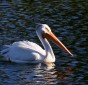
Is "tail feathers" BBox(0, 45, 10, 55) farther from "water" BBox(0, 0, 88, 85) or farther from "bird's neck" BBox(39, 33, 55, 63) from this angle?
"bird's neck" BBox(39, 33, 55, 63)

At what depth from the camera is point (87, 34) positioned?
21828 mm

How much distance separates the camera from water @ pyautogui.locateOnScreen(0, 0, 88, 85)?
16.9 meters

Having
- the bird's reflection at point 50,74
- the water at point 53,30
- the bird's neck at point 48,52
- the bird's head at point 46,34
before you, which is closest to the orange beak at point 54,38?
the bird's head at point 46,34

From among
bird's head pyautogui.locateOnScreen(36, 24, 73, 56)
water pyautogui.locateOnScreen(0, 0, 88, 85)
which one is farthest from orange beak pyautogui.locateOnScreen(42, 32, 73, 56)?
water pyautogui.locateOnScreen(0, 0, 88, 85)

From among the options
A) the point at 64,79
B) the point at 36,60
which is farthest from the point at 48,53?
the point at 64,79

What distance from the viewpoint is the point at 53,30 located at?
886 inches

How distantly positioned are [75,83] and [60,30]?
249 inches

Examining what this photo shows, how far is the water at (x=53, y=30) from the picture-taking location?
16.9 meters

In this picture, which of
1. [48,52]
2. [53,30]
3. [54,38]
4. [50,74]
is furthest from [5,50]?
[53,30]

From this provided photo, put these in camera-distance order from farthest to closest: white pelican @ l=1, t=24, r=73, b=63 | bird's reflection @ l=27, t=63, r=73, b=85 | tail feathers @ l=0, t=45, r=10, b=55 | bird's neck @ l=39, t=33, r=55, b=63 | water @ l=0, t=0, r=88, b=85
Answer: tail feathers @ l=0, t=45, r=10, b=55, bird's neck @ l=39, t=33, r=55, b=63, white pelican @ l=1, t=24, r=73, b=63, water @ l=0, t=0, r=88, b=85, bird's reflection @ l=27, t=63, r=73, b=85

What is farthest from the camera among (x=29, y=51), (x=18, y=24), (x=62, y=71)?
(x=18, y=24)

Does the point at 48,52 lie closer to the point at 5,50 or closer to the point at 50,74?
the point at 5,50

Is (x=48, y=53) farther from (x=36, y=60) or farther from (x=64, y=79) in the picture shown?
(x=64, y=79)

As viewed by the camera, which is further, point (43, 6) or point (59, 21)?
point (43, 6)
